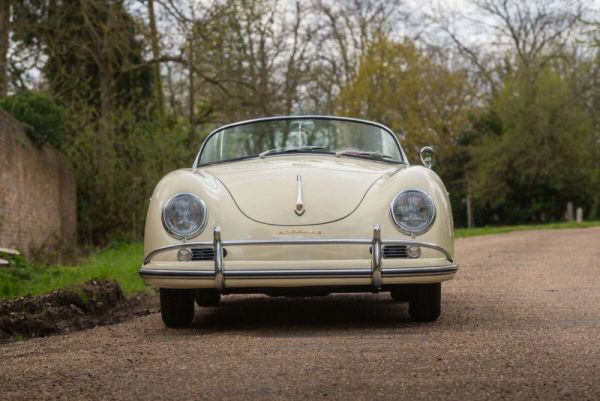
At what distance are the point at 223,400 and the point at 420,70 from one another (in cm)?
3759

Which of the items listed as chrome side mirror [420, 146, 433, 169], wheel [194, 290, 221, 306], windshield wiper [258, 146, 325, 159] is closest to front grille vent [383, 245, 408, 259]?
windshield wiper [258, 146, 325, 159]

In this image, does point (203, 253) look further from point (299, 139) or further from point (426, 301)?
point (299, 139)

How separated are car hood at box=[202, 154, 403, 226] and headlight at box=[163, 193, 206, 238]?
0.24m

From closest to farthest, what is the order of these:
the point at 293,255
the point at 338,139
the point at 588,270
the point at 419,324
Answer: the point at 293,255
the point at 419,324
the point at 338,139
the point at 588,270

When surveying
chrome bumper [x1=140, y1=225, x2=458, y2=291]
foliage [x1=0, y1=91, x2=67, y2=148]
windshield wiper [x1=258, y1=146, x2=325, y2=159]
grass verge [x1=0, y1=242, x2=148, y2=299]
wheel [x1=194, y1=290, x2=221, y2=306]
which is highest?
foliage [x1=0, y1=91, x2=67, y2=148]

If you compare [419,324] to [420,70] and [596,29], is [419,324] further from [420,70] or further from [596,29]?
[420,70]

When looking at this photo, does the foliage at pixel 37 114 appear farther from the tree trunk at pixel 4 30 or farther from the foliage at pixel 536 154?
the foliage at pixel 536 154

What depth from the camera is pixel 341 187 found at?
5.69 meters

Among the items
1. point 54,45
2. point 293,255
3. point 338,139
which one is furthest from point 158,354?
point 54,45

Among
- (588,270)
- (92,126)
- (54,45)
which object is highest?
(54,45)

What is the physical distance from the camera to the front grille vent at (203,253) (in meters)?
5.49

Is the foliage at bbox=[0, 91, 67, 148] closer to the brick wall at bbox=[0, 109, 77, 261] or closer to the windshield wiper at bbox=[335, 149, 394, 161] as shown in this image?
the brick wall at bbox=[0, 109, 77, 261]

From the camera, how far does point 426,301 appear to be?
5.77 meters

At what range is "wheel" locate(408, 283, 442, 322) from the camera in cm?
576
